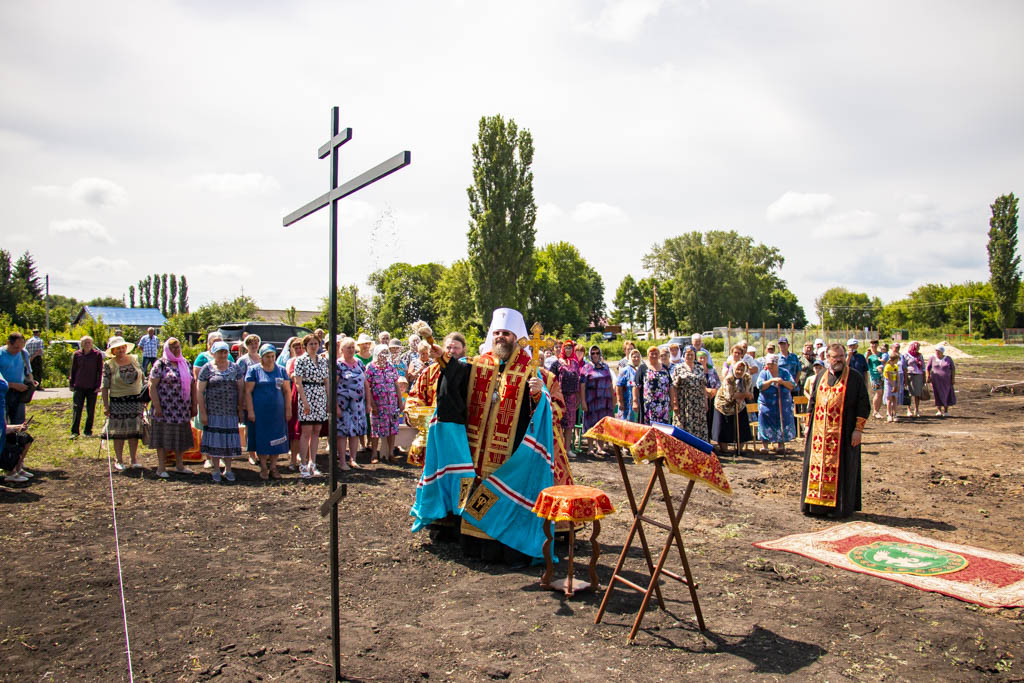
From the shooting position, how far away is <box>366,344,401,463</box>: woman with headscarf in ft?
33.8

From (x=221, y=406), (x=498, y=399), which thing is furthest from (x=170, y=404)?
(x=498, y=399)

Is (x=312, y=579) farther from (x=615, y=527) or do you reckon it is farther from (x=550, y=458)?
(x=615, y=527)

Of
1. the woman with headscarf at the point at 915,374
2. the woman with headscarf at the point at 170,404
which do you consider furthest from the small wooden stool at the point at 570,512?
the woman with headscarf at the point at 915,374

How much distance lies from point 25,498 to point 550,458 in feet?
20.0

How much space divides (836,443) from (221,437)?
7.52m

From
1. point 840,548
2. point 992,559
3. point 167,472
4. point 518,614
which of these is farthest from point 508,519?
point 167,472

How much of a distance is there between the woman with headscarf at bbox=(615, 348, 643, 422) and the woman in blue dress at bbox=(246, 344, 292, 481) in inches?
217

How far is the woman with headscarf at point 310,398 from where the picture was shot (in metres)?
9.22

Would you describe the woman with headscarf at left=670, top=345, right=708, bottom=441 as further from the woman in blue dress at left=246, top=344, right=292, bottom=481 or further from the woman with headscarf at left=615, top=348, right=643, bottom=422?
the woman in blue dress at left=246, top=344, right=292, bottom=481

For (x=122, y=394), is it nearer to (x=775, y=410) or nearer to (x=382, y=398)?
(x=382, y=398)

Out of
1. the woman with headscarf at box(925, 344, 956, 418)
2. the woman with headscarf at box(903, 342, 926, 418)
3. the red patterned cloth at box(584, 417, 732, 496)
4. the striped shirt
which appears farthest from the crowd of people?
the woman with headscarf at box(925, 344, 956, 418)

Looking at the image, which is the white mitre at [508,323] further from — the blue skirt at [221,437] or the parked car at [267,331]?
the parked car at [267,331]

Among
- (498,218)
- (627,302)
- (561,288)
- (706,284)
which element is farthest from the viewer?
(627,302)

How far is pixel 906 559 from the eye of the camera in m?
6.01
